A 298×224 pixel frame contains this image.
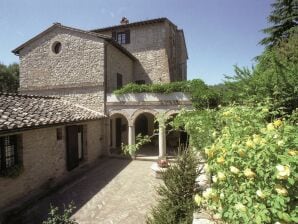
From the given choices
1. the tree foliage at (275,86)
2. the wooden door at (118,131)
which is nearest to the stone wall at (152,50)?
the wooden door at (118,131)

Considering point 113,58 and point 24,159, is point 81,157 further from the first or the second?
point 113,58

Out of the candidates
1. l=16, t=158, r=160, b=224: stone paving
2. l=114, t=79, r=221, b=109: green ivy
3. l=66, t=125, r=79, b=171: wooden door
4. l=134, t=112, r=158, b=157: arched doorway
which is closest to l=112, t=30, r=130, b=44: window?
l=134, t=112, r=158, b=157: arched doorway

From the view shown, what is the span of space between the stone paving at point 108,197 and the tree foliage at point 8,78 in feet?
76.8

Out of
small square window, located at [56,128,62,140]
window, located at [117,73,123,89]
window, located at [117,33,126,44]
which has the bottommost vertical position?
small square window, located at [56,128,62,140]

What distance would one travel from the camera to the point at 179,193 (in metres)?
5.36

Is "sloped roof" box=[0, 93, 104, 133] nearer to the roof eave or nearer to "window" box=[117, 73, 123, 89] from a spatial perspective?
"window" box=[117, 73, 123, 89]

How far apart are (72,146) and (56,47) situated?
8.56 m

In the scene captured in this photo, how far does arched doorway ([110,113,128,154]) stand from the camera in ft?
51.9

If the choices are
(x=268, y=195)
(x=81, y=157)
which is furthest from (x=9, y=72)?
(x=268, y=195)

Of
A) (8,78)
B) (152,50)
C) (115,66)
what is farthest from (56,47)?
(8,78)

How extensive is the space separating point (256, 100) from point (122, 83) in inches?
495

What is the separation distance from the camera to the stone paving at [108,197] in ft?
22.9

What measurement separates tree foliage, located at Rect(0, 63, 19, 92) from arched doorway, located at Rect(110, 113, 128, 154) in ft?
66.3

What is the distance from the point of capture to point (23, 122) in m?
7.77
